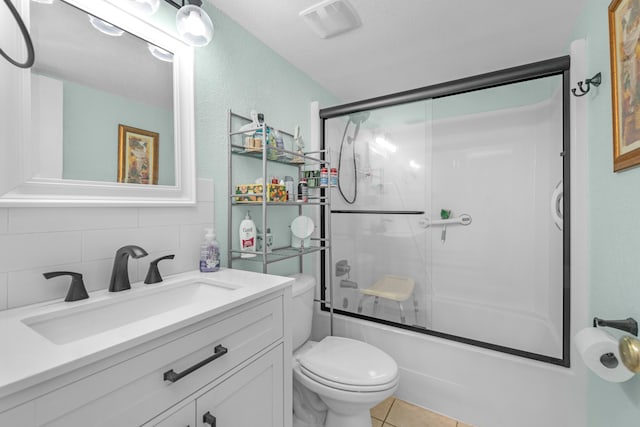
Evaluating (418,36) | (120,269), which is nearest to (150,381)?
(120,269)

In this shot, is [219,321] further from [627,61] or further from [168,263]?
[627,61]

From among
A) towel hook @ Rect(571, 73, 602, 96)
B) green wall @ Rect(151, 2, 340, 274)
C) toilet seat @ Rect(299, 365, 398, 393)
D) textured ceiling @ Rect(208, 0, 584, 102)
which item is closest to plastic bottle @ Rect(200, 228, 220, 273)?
green wall @ Rect(151, 2, 340, 274)

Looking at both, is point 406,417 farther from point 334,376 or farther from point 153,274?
point 153,274

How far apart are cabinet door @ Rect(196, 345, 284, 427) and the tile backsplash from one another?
1.79 ft

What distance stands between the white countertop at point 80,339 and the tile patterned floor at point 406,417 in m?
1.16

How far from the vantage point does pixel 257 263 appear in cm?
156

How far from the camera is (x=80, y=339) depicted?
0.73 m

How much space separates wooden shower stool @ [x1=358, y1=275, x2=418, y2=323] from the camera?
1.90 metres

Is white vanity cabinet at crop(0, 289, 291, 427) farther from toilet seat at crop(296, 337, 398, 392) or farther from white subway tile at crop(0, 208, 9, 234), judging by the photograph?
white subway tile at crop(0, 208, 9, 234)

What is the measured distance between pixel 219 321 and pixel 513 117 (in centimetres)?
244

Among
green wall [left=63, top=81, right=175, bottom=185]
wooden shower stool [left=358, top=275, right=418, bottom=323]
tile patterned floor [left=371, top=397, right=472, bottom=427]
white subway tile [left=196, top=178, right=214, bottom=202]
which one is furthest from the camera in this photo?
wooden shower stool [left=358, top=275, right=418, bottom=323]

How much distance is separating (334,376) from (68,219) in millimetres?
1178

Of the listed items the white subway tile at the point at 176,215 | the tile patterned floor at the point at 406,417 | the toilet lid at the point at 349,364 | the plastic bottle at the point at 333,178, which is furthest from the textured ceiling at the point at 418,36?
the tile patterned floor at the point at 406,417

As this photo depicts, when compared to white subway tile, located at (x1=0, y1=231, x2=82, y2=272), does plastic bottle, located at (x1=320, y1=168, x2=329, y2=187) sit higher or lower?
higher
